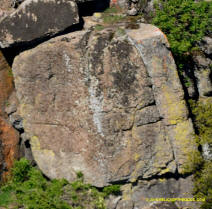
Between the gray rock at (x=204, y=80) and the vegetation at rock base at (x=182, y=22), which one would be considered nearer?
the vegetation at rock base at (x=182, y=22)

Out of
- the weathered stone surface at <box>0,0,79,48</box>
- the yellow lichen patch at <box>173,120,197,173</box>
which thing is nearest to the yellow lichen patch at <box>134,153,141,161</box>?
the yellow lichen patch at <box>173,120,197,173</box>

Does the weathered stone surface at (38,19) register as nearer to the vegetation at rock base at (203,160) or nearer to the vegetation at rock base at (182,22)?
the vegetation at rock base at (182,22)

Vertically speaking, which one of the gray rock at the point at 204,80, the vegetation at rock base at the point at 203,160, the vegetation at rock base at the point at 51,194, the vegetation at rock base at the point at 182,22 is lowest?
the vegetation at rock base at the point at 51,194

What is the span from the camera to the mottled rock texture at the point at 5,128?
8117 millimetres

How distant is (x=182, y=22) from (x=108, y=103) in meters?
2.55

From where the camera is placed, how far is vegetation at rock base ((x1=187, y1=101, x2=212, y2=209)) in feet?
24.3

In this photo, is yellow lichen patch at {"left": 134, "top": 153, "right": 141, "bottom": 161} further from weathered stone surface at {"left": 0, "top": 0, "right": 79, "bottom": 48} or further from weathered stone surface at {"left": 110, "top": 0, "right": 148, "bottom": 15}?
weathered stone surface at {"left": 110, "top": 0, "right": 148, "bottom": 15}

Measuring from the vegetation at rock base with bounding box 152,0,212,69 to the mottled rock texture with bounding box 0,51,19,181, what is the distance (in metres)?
3.66

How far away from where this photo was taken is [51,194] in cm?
758

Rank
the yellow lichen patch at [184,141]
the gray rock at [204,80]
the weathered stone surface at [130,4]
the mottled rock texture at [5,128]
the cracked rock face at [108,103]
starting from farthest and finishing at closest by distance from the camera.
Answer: the weathered stone surface at [130,4] < the mottled rock texture at [5,128] < the gray rock at [204,80] < the yellow lichen patch at [184,141] < the cracked rock face at [108,103]

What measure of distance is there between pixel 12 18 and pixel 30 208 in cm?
413

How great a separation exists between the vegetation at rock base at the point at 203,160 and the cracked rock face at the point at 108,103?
0.94ft

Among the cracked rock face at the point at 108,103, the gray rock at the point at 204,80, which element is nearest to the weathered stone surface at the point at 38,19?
the cracked rock face at the point at 108,103

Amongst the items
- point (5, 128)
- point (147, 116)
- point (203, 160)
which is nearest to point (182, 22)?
point (147, 116)
